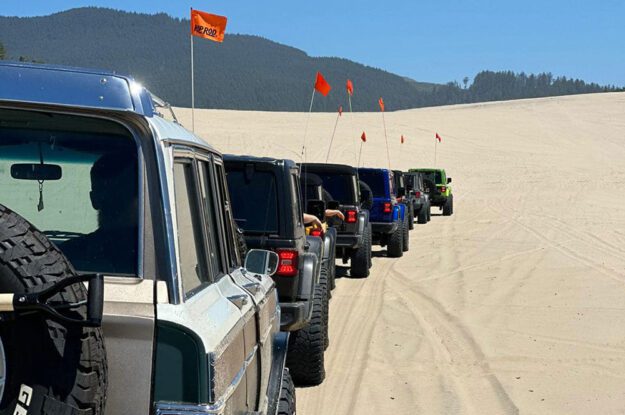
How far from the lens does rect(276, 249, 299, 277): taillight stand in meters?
7.14

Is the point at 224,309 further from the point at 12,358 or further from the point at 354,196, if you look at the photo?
the point at 354,196

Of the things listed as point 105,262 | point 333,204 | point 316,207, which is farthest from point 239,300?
point 333,204

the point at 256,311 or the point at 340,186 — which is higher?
the point at 256,311

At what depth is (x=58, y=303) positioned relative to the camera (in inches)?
86.7

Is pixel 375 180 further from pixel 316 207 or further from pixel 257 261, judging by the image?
pixel 257 261

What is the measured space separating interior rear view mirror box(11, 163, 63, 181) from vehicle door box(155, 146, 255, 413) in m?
0.41

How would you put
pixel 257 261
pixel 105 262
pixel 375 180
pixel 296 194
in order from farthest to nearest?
pixel 375 180, pixel 296 194, pixel 257 261, pixel 105 262

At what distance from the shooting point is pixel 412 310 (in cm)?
1111

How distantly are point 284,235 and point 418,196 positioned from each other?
66.7 ft

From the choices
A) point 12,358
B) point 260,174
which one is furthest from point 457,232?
point 12,358

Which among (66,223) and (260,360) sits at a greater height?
(66,223)

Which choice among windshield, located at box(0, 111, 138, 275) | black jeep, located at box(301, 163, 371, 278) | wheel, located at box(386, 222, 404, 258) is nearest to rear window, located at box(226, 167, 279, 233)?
windshield, located at box(0, 111, 138, 275)

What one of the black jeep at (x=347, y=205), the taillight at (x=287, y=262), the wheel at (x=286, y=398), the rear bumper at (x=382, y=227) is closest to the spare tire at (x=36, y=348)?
the wheel at (x=286, y=398)

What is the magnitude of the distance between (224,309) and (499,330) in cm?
722
